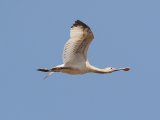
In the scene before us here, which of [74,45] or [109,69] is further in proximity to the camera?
[109,69]

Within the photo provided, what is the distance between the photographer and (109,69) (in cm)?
4447

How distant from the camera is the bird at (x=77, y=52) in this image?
41281mm

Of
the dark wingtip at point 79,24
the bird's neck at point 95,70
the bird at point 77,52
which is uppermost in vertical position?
the dark wingtip at point 79,24

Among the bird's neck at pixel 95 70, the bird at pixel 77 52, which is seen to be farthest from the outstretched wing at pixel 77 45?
the bird's neck at pixel 95 70

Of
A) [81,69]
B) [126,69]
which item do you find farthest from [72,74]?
[126,69]

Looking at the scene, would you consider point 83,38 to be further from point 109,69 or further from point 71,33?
point 109,69

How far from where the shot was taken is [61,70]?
4206cm

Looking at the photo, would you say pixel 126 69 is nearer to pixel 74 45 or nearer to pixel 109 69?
pixel 109 69

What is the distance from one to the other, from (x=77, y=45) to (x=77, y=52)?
1.63 feet

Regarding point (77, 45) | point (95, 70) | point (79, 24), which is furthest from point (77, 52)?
point (79, 24)

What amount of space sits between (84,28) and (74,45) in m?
0.97

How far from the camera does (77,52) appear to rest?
139 feet

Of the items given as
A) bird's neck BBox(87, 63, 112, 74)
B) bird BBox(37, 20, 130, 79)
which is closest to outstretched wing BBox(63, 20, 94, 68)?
bird BBox(37, 20, 130, 79)

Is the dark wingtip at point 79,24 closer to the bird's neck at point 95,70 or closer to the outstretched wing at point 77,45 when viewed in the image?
the outstretched wing at point 77,45
